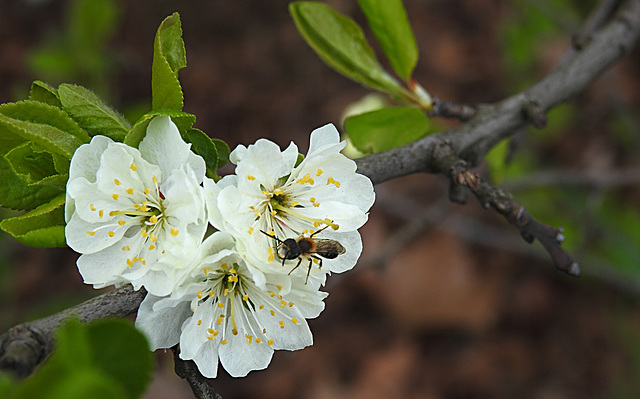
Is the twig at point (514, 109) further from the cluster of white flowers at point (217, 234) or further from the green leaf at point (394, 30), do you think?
the green leaf at point (394, 30)

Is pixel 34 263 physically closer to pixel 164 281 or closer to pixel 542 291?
pixel 164 281

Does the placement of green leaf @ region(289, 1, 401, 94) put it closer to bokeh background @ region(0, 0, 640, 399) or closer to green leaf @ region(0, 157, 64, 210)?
green leaf @ region(0, 157, 64, 210)

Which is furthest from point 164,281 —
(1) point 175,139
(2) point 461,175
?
(2) point 461,175

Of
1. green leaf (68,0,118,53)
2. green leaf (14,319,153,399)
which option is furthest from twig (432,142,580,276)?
green leaf (68,0,118,53)


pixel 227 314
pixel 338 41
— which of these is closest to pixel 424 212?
pixel 338 41

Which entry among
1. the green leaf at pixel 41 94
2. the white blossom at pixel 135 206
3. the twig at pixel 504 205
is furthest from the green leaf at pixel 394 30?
the green leaf at pixel 41 94

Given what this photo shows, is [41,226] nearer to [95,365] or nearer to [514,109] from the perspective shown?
[95,365]

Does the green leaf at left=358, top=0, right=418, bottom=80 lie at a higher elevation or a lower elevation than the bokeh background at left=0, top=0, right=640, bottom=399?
higher
